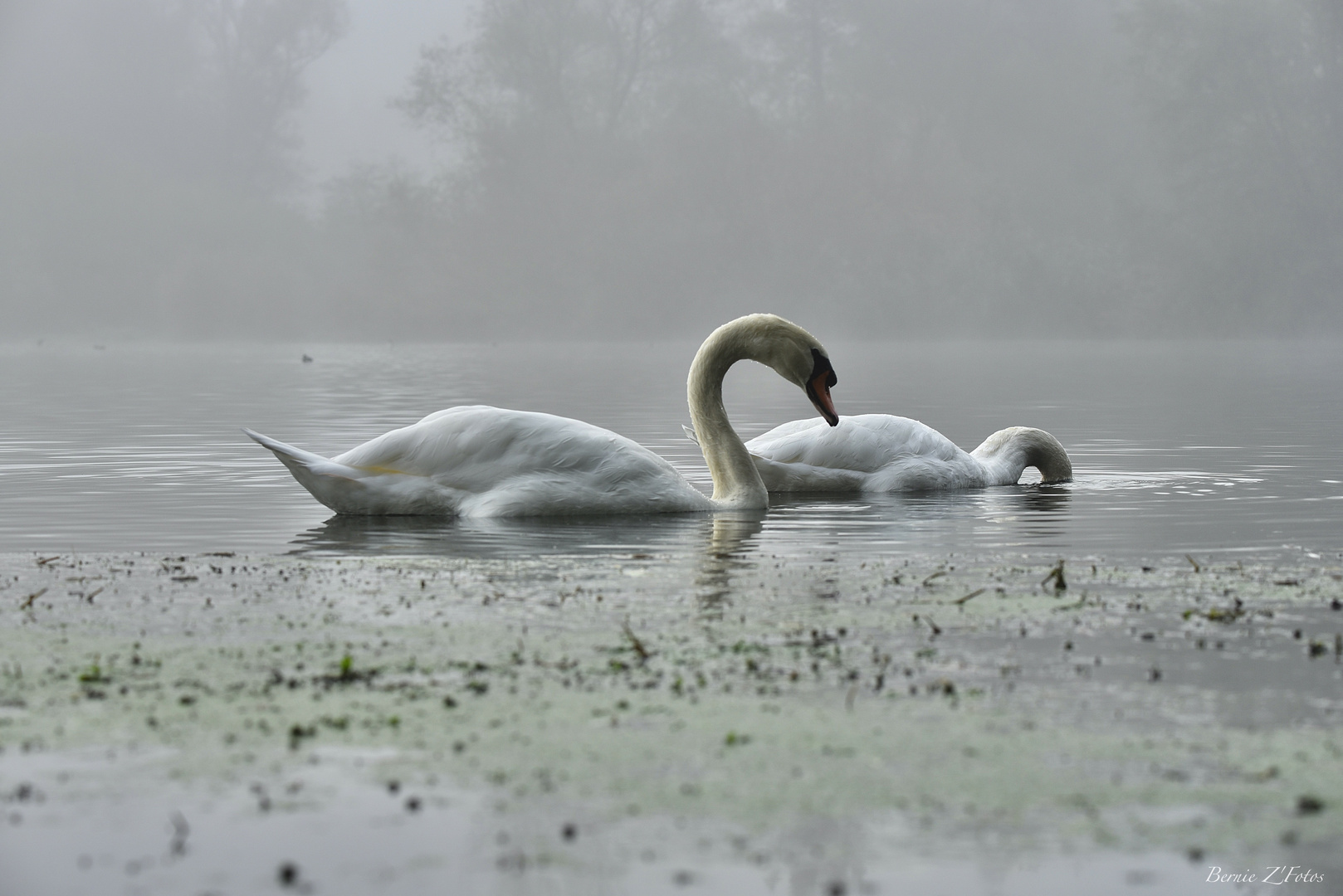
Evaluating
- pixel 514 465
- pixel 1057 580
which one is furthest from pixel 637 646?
pixel 514 465

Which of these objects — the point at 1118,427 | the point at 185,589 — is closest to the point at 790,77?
the point at 1118,427

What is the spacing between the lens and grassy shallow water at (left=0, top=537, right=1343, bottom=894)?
418 centimetres

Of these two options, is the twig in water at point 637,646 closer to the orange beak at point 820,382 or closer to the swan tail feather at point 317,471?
the swan tail feather at point 317,471

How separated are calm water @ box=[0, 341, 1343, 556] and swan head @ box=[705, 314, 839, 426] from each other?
93 cm

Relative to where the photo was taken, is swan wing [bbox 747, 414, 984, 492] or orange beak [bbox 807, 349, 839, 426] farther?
swan wing [bbox 747, 414, 984, 492]

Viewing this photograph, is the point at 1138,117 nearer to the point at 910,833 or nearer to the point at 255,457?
the point at 255,457

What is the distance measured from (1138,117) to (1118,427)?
187ft

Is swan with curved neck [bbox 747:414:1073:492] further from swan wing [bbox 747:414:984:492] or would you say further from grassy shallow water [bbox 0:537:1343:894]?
grassy shallow water [bbox 0:537:1343:894]

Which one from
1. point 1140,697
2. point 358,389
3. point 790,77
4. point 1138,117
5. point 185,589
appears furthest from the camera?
point 790,77

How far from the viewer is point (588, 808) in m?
4.54

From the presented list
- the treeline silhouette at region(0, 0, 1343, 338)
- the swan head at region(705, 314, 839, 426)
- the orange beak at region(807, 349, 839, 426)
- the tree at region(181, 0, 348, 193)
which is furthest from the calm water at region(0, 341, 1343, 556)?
the tree at region(181, 0, 348, 193)
